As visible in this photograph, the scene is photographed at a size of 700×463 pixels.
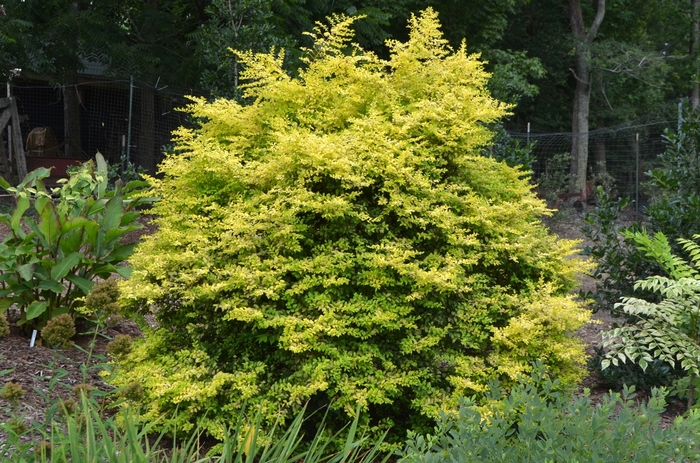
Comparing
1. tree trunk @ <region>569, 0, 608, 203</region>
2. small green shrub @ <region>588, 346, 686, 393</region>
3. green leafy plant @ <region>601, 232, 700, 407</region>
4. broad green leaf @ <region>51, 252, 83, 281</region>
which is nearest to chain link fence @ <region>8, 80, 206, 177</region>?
broad green leaf @ <region>51, 252, 83, 281</region>

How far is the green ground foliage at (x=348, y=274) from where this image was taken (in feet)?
11.6

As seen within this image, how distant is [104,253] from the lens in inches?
205

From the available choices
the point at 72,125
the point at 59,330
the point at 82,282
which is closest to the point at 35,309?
the point at 82,282

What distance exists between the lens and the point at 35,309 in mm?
4895

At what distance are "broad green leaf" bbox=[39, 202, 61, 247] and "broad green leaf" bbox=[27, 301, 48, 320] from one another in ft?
1.32

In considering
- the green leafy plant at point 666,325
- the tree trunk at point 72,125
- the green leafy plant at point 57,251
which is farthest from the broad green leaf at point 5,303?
the tree trunk at point 72,125

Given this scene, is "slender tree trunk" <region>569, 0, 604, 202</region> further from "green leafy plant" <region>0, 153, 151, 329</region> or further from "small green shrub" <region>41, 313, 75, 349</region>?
"small green shrub" <region>41, 313, 75, 349</region>

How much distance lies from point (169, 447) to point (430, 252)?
5.42 ft

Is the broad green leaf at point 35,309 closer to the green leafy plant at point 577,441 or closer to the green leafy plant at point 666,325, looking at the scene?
the green leafy plant at point 577,441

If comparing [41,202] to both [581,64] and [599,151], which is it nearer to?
[581,64]

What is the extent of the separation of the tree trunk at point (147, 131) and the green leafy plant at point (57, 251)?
27.9ft

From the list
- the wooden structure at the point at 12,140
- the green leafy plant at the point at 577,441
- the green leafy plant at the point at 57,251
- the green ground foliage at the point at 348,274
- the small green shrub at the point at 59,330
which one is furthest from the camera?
the wooden structure at the point at 12,140

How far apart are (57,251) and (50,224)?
271 mm

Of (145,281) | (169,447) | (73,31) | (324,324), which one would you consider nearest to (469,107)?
(324,324)
